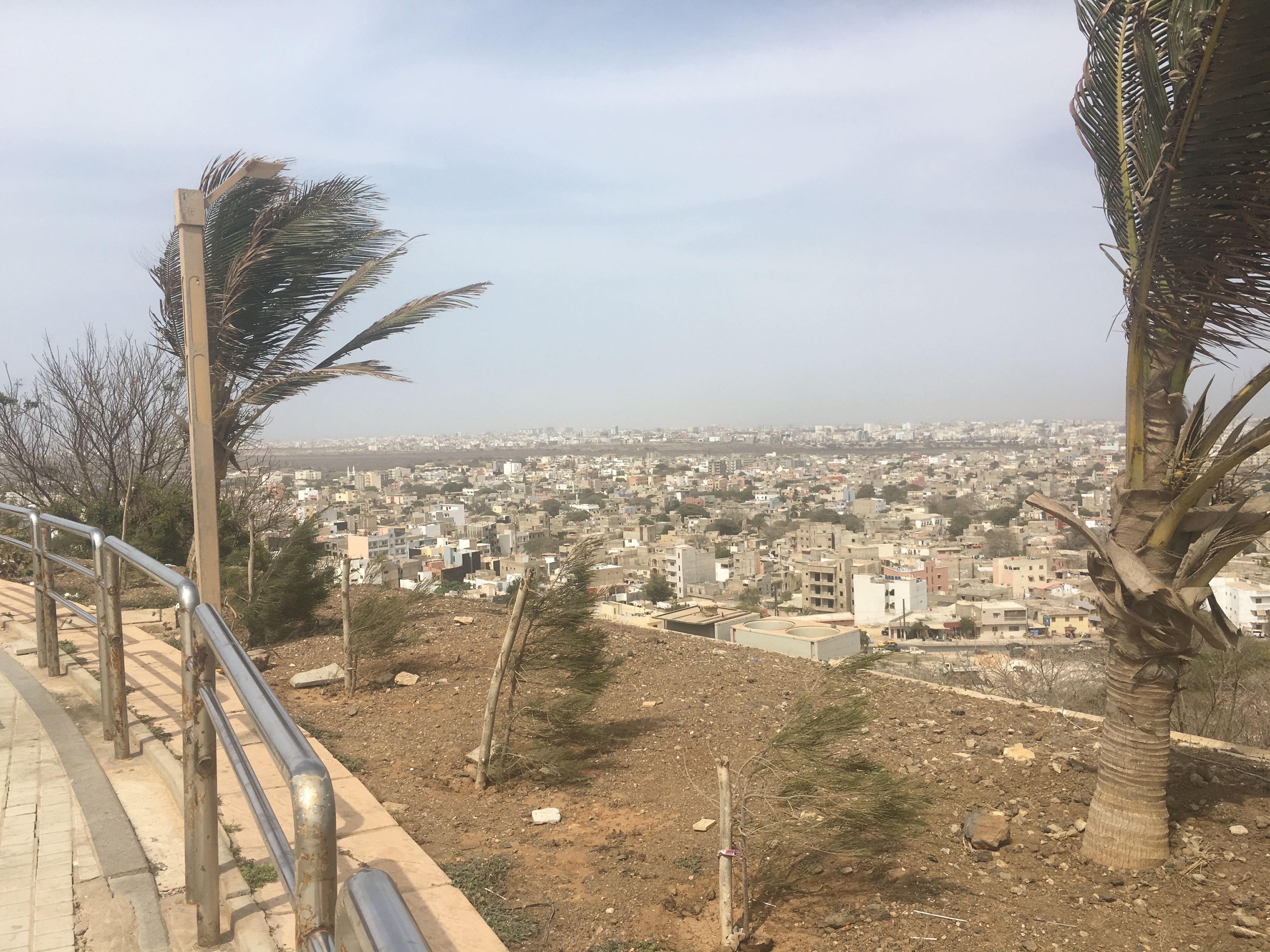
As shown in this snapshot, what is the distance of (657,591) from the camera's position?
104 ft

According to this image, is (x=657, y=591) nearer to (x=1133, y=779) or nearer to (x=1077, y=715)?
(x=1077, y=715)

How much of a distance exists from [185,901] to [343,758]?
260 centimetres

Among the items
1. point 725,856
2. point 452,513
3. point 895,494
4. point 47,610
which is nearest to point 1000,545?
point 895,494

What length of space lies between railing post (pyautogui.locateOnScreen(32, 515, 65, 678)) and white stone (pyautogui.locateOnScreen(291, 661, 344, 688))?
1.81 meters

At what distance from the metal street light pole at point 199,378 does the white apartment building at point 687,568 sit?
3943cm

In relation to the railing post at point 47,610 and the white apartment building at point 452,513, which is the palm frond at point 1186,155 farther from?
the white apartment building at point 452,513

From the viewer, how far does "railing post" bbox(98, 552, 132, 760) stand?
3.28 metres

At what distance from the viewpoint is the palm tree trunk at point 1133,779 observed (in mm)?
3752

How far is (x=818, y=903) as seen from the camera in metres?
3.58

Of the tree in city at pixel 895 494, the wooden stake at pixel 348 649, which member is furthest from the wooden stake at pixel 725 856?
the tree in city at pixel 895 494

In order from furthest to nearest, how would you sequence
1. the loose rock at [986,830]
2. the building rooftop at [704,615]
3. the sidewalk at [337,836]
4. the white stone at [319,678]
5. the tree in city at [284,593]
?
the building rooftop at [704,615]
the tree in city at [284,593]
the white stone at [319,678]
the loose rock at [986,830]
the sidewalk at [337,836]

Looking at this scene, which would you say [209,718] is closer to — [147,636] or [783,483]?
[147,636]

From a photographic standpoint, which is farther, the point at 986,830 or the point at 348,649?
the point at 348,649

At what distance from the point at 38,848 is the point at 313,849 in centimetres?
226
